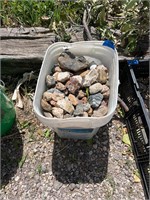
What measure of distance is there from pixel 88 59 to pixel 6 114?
0.55 m

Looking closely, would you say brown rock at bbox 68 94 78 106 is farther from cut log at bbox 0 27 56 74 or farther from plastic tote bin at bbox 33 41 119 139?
cut log at bbox 0 27 56 74

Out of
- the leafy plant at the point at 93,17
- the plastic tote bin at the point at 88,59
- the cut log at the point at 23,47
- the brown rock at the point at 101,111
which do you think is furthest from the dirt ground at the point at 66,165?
the leafy plant at the point at 93,17

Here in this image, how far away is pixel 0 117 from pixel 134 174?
780 mm

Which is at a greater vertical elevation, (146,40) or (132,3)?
(132,3)

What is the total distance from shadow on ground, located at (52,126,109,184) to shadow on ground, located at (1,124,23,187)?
207mm

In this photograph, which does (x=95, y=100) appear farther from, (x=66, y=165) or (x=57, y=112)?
(x=66, y=165)

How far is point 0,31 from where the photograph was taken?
195cm

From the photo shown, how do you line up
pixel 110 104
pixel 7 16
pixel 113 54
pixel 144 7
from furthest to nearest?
pixel 7 16 → pixel 144 7 → pixel 113 54 → pixel 110 104

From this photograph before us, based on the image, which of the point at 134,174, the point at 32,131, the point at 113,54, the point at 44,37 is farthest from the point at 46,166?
the point at 44,37

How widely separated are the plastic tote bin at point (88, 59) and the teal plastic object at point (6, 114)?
0.21 metres

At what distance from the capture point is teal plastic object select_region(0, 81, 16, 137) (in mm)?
1532

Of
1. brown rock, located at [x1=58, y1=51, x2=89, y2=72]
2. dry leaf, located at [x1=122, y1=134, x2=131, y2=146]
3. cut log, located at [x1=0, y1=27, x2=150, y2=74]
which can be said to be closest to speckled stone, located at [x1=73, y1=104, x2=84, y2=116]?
brown rock, located at [x1=58, y1=51, x2=89, y2=72]

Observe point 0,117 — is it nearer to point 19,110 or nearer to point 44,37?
point 19,110

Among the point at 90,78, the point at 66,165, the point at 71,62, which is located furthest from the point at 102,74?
the point at 66,165
